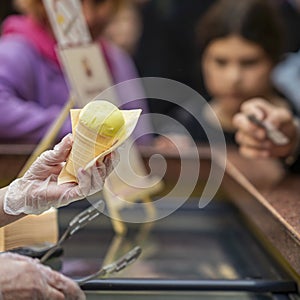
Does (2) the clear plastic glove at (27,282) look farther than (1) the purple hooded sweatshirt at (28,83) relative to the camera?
No

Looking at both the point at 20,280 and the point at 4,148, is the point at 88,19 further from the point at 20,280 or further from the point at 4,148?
the point at 20,280

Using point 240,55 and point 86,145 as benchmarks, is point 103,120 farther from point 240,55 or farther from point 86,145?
point 240,55

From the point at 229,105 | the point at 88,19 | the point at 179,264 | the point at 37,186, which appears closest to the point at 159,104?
the point at 229,105

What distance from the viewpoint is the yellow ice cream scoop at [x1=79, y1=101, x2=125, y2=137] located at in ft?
3.28

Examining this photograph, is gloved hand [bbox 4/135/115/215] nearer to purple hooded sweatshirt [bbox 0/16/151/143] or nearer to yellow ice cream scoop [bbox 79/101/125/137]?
yellow ice cream scoop [bbox 79/101/125/137]

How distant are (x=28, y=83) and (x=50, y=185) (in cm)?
110

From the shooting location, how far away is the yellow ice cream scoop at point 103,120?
1.00m

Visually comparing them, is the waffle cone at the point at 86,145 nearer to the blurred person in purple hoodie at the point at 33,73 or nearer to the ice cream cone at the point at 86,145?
the ice cream cone at the point at 86,145

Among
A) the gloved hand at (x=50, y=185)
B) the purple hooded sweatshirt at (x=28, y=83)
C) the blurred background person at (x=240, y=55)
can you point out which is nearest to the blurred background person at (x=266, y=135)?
the purple hooded sweatshirt at (x=28, y=83)

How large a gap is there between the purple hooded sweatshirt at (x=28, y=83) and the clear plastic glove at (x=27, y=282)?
2.95 ft

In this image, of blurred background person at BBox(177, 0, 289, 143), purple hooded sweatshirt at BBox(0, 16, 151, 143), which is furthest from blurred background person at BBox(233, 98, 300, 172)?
blurred background person at BBox(177, 0, 289, 143)

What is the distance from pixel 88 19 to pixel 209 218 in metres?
0.70

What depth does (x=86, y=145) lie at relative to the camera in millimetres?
1021

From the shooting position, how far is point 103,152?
1.01 metres
